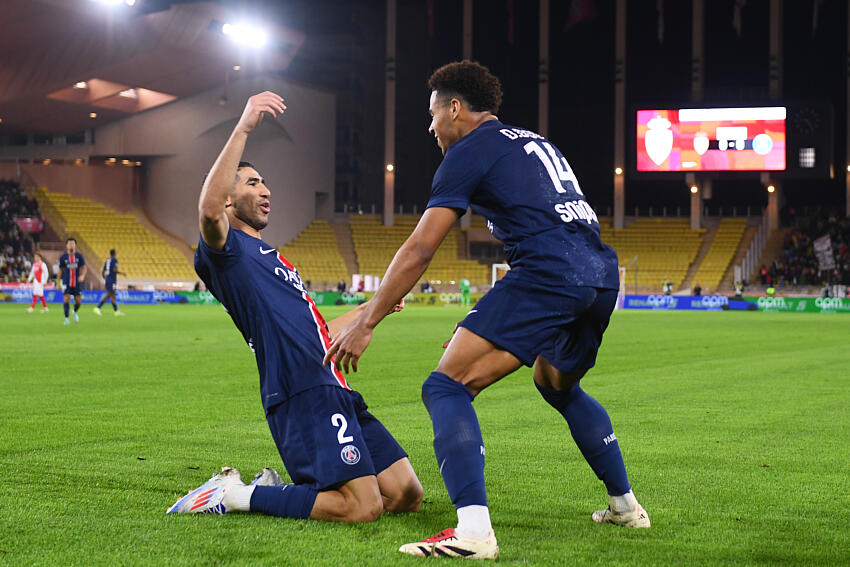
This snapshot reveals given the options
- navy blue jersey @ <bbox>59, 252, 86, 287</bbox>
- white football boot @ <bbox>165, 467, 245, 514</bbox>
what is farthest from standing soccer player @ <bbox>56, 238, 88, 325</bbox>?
white football boot @ <bbox>165, 467, 245, 514</bbox>

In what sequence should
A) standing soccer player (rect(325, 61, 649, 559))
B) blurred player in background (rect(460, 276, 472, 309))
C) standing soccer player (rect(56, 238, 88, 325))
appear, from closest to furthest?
1. standing soccer player (rect(325, 61, 649, 559))
2. standing soccer player (rect(56, 238, 88, 325))
3. blurred player in background (rect(460, 276, 472, 309))

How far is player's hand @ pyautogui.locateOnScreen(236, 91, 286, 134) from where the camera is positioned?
4.54 metres

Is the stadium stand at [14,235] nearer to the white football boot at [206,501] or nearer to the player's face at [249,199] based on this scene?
the player's face at [249,199]

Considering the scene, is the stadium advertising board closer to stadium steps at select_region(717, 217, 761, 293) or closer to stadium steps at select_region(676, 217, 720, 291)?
stadium steps at select_region(717, 217, 761, 293)

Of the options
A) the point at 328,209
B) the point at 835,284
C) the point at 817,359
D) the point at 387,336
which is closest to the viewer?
the point at 817,359

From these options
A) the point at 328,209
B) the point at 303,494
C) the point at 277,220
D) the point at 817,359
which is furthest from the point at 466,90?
the point at 328,209

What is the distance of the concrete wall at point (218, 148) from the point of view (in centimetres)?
5409

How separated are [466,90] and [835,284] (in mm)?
49445

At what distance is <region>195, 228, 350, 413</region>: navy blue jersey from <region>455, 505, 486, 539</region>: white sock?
116cm

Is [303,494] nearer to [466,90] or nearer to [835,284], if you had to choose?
[466,90]

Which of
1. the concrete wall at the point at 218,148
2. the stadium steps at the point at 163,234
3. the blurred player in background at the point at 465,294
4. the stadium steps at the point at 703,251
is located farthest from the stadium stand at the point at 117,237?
the stadium steps at the point at 703,251

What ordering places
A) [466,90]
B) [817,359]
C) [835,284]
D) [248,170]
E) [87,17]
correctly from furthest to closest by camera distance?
[835,284] < [87,17] < [817,359] < [248,170] < [466,90]

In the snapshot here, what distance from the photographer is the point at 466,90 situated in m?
4.20

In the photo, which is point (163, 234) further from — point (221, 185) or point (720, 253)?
point (221, 185)
